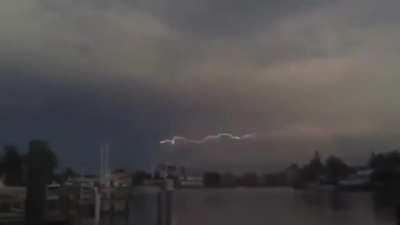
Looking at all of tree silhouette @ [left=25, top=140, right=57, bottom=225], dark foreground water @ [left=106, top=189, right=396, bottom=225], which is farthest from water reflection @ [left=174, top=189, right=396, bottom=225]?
tree silhouette @ [left=25, top=140, right=57, bottom=225]

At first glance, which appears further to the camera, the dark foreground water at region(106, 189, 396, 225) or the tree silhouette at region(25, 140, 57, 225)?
the dark foreground water at region(106, 189, 396, 225)

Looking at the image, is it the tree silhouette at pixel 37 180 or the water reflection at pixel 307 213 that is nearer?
the tree silhouette at pixel 37 180

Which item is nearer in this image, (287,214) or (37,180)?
(37,180)

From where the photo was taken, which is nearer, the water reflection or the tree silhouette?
the tree silhouette

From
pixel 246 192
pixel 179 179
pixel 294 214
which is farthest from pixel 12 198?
pixel 246 192

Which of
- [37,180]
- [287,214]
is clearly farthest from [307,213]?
[37,180]

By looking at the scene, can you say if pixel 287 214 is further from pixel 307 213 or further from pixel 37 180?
pixel 37 180

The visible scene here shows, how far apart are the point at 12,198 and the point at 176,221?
24.8 m

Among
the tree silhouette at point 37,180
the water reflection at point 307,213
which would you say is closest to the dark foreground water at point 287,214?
the water reflection at point 307,213

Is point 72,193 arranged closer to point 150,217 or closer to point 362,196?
point 150,217

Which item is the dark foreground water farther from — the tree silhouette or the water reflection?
the tree silhouette

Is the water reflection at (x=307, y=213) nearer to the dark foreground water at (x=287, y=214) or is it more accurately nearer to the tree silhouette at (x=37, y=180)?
the dark foreground water at (x=287, y=214)

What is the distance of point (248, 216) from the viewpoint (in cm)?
6431

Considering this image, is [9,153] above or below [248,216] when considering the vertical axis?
above
